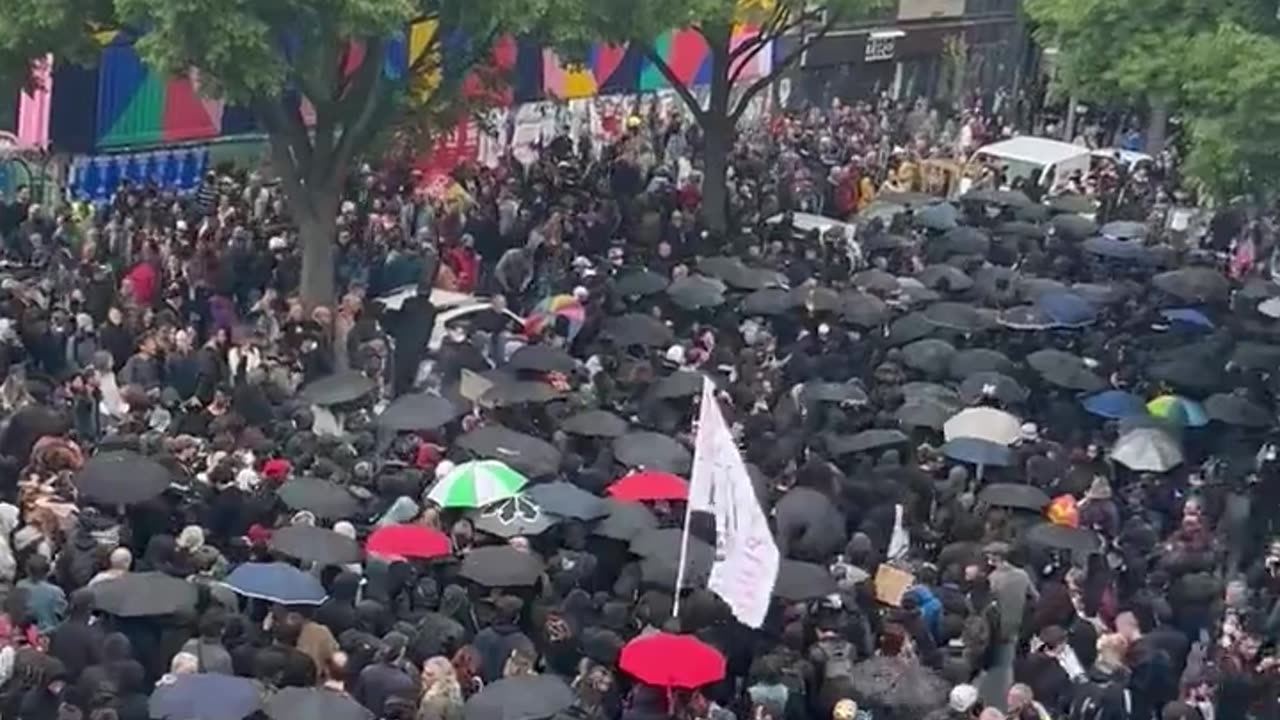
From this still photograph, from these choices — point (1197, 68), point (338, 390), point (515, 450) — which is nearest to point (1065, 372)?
point (1197, 68)

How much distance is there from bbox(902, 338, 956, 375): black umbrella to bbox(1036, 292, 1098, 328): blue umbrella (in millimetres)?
Answer: 2208

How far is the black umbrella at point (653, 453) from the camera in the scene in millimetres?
16984

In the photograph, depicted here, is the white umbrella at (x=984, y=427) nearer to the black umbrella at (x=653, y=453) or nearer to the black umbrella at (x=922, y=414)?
the black umbrella at (x=922, y=414)

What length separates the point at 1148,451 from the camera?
19078 mm

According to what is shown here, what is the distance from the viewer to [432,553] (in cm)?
1467

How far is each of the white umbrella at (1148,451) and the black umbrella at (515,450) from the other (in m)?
4.84

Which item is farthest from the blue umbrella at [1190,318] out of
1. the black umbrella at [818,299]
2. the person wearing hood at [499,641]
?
the person wearing hood at [499,641]

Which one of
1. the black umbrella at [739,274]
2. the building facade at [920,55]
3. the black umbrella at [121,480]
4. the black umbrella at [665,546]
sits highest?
the building facade at [920,55]

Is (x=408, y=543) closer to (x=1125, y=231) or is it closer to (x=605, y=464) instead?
(x=605, y=464)

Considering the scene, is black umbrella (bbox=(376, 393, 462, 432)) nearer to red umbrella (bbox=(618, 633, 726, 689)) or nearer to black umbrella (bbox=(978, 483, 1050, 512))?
black umbrella (bbox=(978, 483, 1050, 512))

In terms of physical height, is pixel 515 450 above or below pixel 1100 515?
above

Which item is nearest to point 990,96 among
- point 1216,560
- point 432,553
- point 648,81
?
point 648,81

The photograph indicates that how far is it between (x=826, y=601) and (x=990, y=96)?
32.5 m

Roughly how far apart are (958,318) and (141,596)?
34.7 ft
